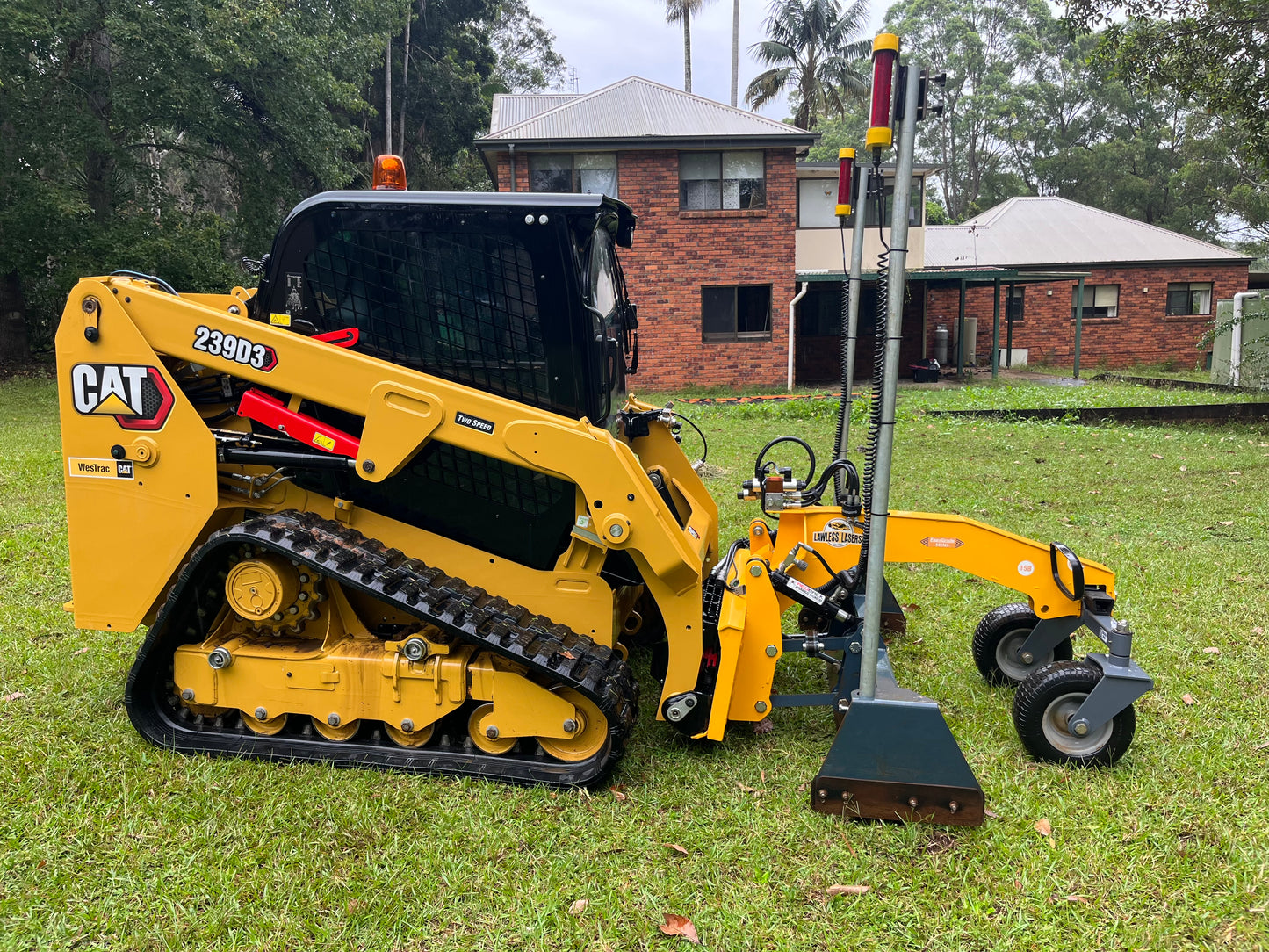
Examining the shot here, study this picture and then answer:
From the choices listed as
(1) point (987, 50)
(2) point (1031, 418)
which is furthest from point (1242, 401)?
(1) point (987, 50)

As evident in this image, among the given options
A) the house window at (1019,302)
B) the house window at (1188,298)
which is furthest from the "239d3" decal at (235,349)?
the house window at (1188,298)

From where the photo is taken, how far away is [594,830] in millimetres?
3160

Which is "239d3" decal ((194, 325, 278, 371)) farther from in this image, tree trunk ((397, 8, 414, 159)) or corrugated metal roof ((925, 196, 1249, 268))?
tree trunk ((397, 8, 414, 159))

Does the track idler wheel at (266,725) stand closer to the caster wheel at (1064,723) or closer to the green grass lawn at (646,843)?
the green grass lawn at (646,843)

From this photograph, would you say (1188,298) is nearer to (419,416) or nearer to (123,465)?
(419,416)

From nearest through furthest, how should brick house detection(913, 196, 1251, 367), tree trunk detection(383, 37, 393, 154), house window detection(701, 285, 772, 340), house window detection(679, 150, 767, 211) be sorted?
house window detection(679, 150, 767, 211) < house window detection(701, 285, 772, 340) < brick house detection(913, 196, 1251, 367) < tree trunk detection(383, 37, 393, 154)

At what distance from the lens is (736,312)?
73.7ft

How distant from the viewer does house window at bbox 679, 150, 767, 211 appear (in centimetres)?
2152

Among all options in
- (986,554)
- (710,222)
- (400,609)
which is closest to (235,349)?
(400,609)

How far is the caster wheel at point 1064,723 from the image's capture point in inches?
139

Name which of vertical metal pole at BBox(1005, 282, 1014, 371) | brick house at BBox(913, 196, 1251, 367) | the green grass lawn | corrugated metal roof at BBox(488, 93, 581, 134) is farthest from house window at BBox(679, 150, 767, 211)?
the green grass lawn

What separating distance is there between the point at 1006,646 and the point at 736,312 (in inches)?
739

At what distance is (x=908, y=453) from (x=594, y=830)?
9.62 m

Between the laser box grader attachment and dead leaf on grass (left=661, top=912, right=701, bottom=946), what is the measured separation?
30.2 inches
